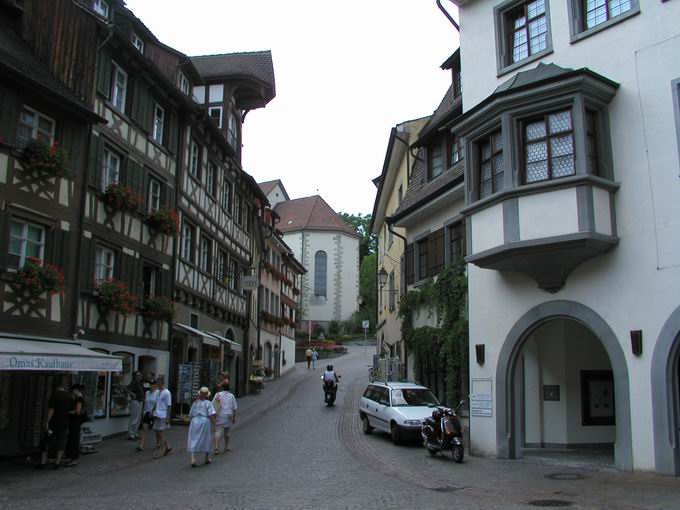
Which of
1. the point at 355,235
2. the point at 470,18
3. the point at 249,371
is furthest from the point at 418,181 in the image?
the point at 355,235

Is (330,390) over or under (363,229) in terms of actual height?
under

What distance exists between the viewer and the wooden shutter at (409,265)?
80.0 ft

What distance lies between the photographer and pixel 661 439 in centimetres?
1240

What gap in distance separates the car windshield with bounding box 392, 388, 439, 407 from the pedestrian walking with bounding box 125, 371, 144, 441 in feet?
22.7

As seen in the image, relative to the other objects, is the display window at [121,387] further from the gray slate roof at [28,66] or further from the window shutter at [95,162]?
the gray slate roof at [28,66]

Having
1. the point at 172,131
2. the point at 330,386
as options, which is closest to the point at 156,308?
the point at 172,131

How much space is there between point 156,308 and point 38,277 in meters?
5.90

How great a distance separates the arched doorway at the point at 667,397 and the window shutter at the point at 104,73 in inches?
578

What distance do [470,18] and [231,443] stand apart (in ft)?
40.7

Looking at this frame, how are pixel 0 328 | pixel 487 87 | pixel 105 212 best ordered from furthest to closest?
pixel 105 212 → pixel 487 87 → pixel 0 328

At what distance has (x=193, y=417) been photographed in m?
14.7

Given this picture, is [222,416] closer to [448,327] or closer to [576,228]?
[448,327]

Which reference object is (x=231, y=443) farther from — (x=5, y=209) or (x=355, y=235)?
(x=355, y=235)

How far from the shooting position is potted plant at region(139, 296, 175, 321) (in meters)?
20.5
